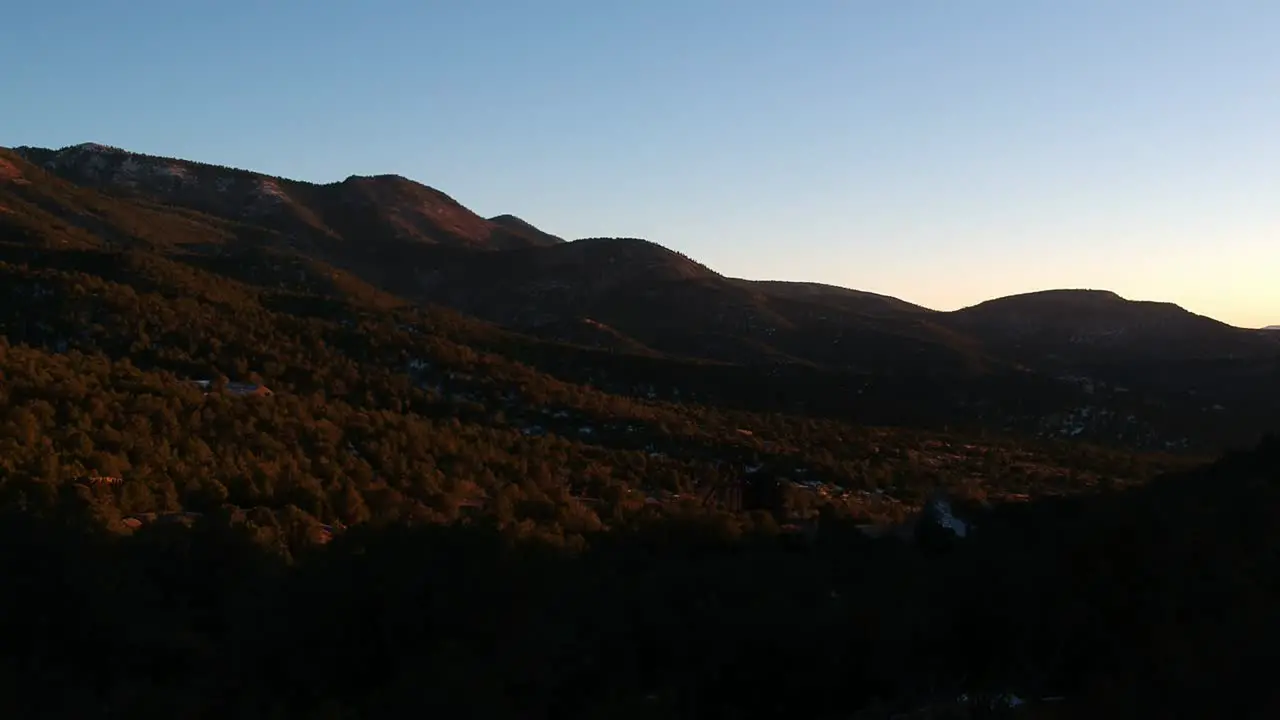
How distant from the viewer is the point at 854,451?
161ft

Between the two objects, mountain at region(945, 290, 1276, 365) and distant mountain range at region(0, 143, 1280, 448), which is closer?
distant mountain range at region(0, 143, 1280, 448)

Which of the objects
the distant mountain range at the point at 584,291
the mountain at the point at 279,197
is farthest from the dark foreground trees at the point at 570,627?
the mountain at the point at 279,197

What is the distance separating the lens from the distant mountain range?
79.6 meters

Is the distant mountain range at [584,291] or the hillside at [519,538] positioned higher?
the distant mountain range at [584,291]

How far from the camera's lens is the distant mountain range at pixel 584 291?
261ft

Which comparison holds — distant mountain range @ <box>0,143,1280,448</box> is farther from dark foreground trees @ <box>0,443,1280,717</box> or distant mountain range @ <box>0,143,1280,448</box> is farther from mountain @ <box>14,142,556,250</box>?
dark foreground trees @ <box>0,443,1280,717</box>

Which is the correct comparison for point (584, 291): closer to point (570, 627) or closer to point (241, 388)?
point (241, 388)

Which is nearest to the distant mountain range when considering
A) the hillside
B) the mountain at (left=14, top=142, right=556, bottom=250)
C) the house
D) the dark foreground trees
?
the mountain at (left=14, top=142, right=556, bottom=250)

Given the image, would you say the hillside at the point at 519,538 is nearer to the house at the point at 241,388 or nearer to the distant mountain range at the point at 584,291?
the house at the point at 241,388

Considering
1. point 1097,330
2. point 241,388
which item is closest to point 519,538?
point 241,388

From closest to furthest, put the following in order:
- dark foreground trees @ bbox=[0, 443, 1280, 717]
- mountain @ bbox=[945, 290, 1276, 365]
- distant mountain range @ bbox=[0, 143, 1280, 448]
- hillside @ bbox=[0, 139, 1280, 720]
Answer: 1. dark foreground trees @ bbox=[0, 443, 1280, 717]
2. hillside @ bbox=[0, 139, 1280, 720]
3. distant mountain range @ bbox=[0, 143, 1280, 448]
4. mountain @ bbox=[945, 290, 1276, 365]

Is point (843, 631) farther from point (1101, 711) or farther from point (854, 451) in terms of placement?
point (854, 451)

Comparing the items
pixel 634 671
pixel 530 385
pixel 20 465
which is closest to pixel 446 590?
pixel 634 671

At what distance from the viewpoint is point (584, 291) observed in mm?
117188
